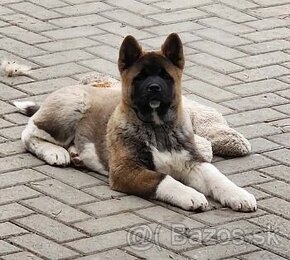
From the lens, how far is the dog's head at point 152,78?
7520 millimetres

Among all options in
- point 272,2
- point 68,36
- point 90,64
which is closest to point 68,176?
point 90,64

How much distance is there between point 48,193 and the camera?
24.7 feet

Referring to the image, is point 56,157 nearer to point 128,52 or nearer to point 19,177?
point 19,177

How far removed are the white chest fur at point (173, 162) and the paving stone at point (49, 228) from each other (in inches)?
33.1

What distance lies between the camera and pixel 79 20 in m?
10.6

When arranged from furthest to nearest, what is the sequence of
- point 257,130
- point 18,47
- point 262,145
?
1. point 18,47
2. point 257,130
3. point 262,145

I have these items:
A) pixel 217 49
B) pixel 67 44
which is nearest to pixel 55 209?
pixel 67 44

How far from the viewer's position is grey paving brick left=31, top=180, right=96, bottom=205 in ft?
24.4

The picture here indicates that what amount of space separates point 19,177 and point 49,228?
80 cm

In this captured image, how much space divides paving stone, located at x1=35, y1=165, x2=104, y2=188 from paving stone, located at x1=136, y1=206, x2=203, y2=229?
0.55m

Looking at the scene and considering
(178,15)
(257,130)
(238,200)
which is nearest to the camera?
(238,200)

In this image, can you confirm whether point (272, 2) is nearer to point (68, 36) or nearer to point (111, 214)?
point (68, 36)

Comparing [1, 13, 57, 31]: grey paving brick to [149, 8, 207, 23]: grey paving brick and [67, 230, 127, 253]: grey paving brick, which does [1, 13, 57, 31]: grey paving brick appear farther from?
[67, 230, 127, 253]: grey paving brick

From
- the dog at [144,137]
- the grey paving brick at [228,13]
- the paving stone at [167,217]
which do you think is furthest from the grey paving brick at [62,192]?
Result: the grey paving brick at [228,13]
